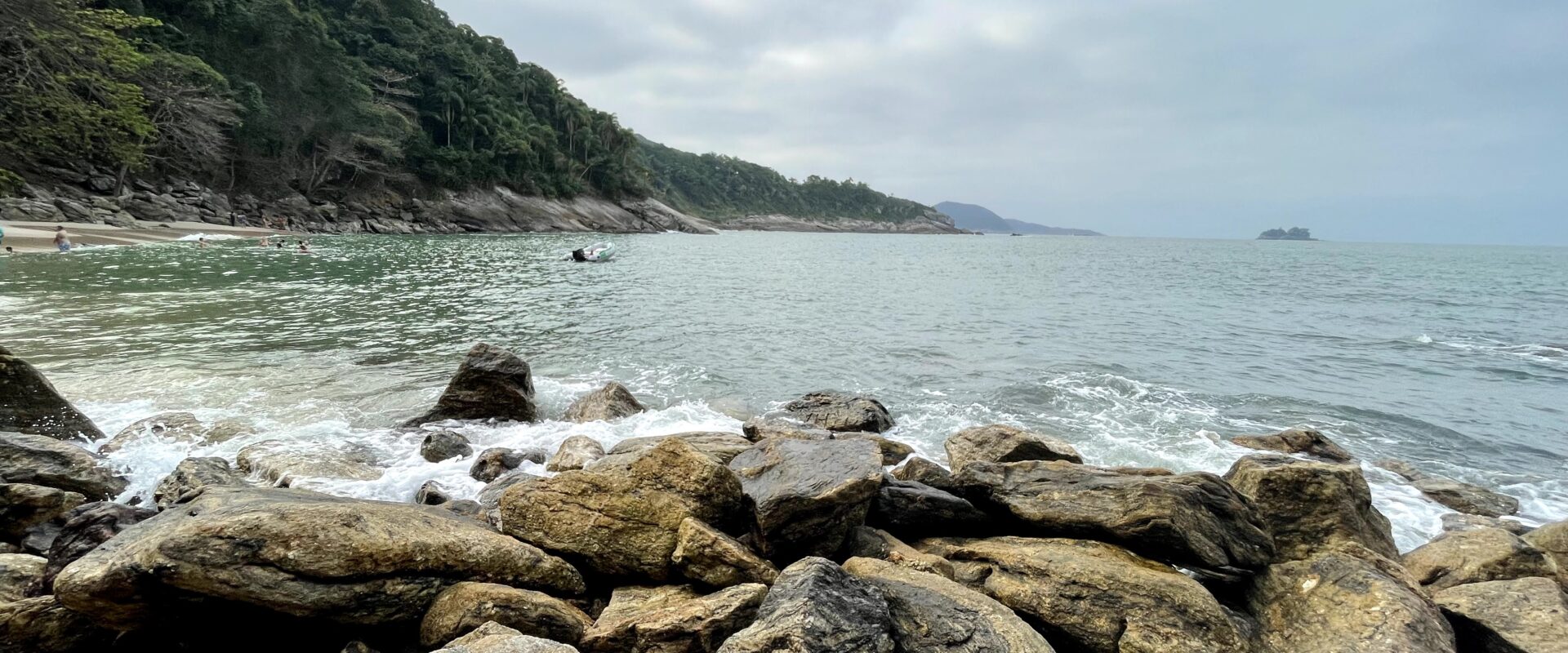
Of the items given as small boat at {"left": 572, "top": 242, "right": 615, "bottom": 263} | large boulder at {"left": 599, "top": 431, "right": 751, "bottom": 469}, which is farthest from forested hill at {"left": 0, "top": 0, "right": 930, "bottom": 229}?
large boulder at {"left": 599, "top": 431, "right": 751, "bottom": 469}

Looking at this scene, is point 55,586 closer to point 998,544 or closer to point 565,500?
point 565,500

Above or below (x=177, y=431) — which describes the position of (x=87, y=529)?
above

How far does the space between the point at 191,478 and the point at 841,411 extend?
365 inches

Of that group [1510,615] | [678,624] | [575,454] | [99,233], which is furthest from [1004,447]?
[99,233]

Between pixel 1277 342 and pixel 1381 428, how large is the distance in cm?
1095

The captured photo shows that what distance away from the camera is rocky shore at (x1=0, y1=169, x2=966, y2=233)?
44.0m

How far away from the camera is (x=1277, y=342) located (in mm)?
23484

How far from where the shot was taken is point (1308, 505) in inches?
252

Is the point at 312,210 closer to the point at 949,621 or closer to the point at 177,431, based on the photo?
the point at 177,431

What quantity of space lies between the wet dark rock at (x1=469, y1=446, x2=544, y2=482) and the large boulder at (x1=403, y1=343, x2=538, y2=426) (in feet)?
7.10

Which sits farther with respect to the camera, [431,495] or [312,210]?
[312,210]

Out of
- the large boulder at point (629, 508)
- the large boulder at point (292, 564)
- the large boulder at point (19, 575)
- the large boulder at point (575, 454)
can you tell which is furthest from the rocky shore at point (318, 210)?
the large boulder at point (629, 508)

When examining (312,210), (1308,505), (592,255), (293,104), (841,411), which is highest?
(293,104)

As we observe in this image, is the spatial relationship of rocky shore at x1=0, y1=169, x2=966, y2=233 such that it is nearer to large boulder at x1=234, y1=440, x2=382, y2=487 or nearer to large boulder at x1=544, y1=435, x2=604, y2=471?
large boulder at x1=234, y1=440, x2=382, y2=487
